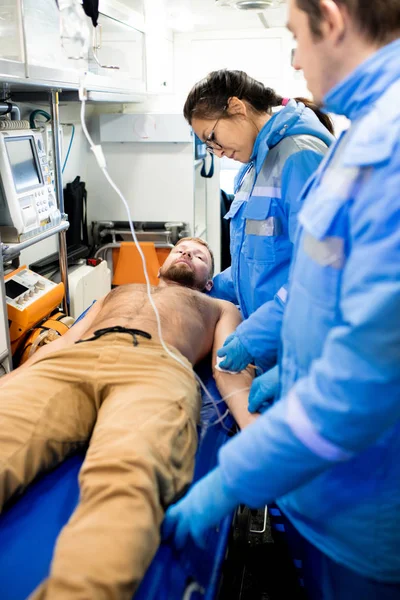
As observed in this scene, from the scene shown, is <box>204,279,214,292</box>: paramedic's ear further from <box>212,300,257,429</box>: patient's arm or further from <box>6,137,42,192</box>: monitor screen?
<box>6,137,42,192</box>: monitor screen

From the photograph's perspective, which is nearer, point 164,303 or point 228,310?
point 164,303

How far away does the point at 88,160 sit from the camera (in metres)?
4.27

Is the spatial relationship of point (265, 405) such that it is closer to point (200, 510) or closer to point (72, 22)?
point (200, 510)

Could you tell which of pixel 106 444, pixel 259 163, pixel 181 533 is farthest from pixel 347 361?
pixel 259 163

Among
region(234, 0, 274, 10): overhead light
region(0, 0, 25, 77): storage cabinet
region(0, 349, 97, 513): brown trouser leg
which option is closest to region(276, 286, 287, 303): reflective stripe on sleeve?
region(0, 349, 97, 513): brown trouser leg

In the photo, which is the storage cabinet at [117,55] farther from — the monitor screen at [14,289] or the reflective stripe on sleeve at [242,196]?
the reflective stripe on sleeve at [242,196]

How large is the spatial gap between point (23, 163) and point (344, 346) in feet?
7.56

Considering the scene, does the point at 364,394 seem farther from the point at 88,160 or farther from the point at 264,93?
the point at 88,160

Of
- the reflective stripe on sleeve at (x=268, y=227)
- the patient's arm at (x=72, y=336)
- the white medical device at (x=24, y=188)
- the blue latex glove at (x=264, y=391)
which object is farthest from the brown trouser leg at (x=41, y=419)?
the white medical device at (x=24, y=188)

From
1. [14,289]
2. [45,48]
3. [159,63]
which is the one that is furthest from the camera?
[159,63]

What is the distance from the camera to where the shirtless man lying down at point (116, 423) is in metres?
1.00

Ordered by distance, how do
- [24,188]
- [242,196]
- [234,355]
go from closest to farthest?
[234,355]
[242,196]
[24,188]

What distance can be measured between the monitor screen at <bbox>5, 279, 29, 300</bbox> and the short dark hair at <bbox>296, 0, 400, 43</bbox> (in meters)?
2.16

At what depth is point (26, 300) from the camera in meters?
2.68
